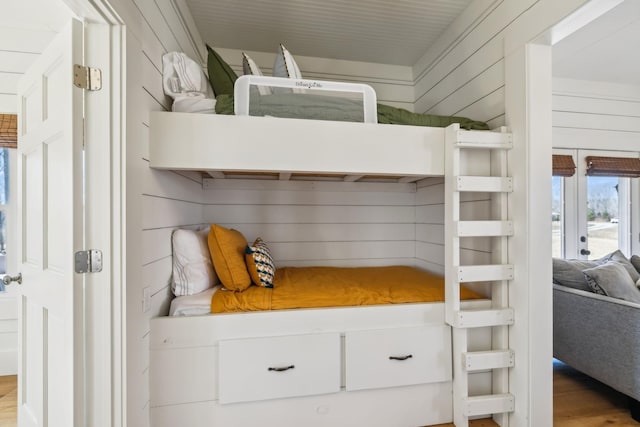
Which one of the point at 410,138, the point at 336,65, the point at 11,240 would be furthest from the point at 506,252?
the point at 11,240

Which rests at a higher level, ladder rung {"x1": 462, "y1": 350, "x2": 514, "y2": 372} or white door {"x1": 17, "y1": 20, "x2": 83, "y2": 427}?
white door {"x1": 17, "y1": 20, "x2": 83, "y2": 427}

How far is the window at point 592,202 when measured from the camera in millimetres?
3316

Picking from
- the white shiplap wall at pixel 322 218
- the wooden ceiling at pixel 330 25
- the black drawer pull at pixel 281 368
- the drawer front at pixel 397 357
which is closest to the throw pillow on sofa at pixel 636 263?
the white shiplap wall at pixel 322 218

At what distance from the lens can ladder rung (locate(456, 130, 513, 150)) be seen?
1.63 metres

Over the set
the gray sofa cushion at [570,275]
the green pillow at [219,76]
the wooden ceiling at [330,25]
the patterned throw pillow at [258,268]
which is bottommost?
the gray sofa cushion at [570,275]

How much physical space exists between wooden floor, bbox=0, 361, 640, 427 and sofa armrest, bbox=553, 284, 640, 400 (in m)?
0.17

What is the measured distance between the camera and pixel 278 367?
1.54m

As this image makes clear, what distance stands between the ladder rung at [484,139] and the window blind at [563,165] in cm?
210

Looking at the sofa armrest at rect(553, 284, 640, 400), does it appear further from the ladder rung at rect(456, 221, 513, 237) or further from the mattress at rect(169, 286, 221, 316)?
the mattress at rect(169, 286, 221, 316)

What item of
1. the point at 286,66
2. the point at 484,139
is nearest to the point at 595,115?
the point at 484,139

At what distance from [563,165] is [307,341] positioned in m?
3.36

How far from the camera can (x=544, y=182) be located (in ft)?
5.25

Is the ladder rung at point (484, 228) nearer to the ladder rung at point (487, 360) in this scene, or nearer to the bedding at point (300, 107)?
the ladder rung at point (487, 360)

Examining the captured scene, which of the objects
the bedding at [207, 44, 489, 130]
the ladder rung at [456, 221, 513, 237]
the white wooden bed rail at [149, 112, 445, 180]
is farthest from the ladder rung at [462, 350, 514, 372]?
the bedding at [207, 44, 489, 130]
